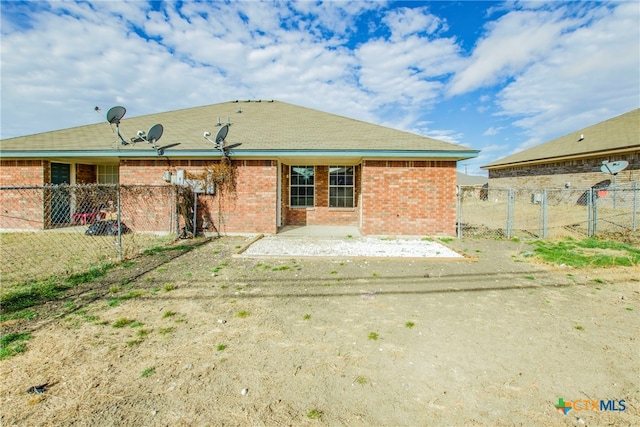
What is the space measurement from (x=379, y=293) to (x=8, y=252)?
29.5 ft

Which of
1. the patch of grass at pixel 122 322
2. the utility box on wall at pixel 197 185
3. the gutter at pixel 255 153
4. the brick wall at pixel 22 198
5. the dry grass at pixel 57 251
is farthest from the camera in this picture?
the brick wall at pixel 22 198

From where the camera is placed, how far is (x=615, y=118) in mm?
19266

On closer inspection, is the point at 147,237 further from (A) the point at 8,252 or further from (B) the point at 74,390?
(B) the point at 74,390

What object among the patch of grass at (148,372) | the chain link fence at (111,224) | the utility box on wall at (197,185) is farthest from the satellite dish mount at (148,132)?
the patch of grass at (148,372)

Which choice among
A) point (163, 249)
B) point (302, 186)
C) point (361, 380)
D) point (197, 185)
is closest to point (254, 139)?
point (197, 185)

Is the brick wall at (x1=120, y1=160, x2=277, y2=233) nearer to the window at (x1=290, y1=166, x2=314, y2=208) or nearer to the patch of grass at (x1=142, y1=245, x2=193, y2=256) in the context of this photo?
the patch of grass at (x1=142, y1=245, x2=193, y2=256)

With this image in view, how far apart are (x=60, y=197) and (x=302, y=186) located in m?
9.27

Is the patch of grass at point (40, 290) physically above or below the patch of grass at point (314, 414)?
above

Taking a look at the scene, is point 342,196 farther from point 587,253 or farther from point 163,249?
point 587,253

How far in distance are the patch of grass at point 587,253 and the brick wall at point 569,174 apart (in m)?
7.53

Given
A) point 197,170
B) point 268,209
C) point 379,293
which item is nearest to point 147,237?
point 197,170

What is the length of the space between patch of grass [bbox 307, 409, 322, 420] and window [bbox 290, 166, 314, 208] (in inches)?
420

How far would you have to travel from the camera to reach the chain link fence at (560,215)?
10.8 m

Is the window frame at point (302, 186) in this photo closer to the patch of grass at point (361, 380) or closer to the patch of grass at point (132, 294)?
the patch of grass at point (132, 294)
